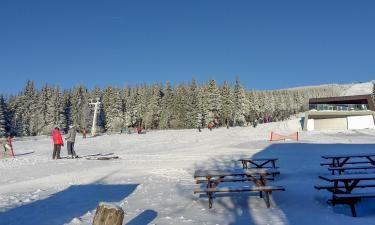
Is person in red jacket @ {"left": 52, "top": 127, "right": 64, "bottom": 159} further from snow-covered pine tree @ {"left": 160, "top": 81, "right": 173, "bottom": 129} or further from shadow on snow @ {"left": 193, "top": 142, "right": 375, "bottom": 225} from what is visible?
snow-covered pine tree @ {"left": 160, "top": 81, "right": 173, "bottom": 129}

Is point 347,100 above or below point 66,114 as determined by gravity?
above

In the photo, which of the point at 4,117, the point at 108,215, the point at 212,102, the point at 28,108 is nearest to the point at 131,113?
the point at 212,102

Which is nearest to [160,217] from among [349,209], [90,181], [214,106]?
[349,209]

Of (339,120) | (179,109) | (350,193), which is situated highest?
(179,109)

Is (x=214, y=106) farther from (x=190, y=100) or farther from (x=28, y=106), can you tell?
(x=28, y=106)

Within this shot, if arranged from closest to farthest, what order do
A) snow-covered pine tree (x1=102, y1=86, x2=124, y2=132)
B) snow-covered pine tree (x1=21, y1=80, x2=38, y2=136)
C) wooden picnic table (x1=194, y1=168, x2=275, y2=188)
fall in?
wooden picnic table (x1=194, y1=168, x2=275, y2=188) → snow-covered pine tree (x1=21, y1=80, x2=38, y2=136) → snow-covered pine tree (x1=102, y1=86, x2=124, y2=132)

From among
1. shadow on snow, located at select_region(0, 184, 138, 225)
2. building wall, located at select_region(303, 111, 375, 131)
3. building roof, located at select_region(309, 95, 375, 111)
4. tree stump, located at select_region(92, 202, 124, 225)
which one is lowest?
shadow on snow, located at select_region(0, 184, 138, 225)

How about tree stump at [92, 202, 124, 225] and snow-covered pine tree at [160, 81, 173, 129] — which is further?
snow-covered pine tree at [160, 81, 173, 129]

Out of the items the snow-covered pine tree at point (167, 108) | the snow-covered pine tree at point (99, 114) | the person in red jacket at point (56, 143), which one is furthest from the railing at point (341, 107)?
the snow-covered pine tree at point (99, 114)

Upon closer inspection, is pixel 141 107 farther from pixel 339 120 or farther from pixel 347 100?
pixel 339 120

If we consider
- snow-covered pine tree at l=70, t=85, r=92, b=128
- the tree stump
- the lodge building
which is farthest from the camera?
snow-covered pine tree at l=70, t=85, r=92, b=128

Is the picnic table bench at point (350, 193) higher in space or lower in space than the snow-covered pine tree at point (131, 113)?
lower

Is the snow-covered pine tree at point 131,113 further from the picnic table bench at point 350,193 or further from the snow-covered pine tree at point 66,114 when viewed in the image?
the picnic table bench at point 350,193

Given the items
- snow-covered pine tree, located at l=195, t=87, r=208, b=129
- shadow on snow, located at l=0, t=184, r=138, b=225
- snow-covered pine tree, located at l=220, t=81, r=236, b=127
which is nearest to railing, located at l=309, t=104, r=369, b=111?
snow-covered pine tree, located at l=195, t=87, r=208, b=129
